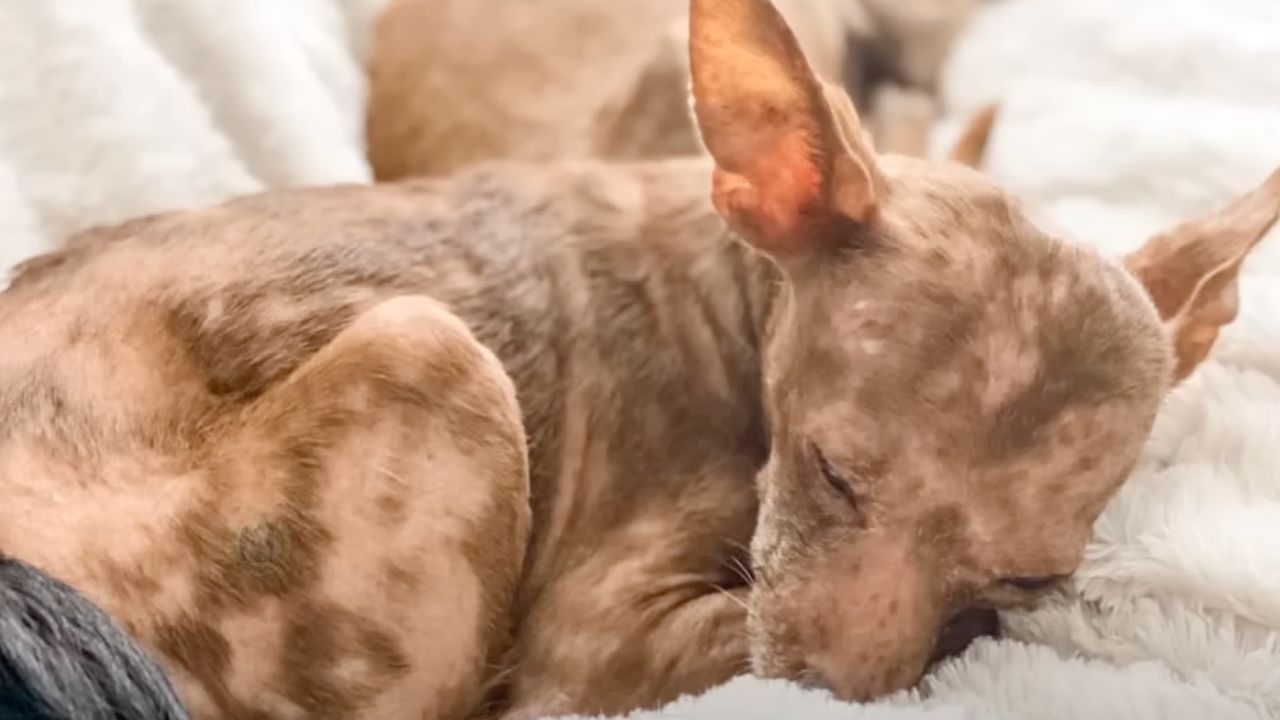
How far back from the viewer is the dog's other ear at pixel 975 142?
2135 mm

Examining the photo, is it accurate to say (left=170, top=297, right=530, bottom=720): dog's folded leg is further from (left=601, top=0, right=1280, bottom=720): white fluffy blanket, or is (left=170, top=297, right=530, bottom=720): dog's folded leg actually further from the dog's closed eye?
the dog's closed eye

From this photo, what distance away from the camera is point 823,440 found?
57.1 inches

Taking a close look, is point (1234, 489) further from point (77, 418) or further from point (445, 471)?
point (77, 418)

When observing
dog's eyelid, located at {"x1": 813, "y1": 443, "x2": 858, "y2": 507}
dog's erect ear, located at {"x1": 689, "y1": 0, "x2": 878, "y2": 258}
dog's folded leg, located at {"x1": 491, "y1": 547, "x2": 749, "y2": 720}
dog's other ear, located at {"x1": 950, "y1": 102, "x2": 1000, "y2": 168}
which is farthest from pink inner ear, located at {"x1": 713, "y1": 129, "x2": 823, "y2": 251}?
dog's other ear, located at {"x1": 950, "y1": 102, "x2": 1000, "y2": 168}

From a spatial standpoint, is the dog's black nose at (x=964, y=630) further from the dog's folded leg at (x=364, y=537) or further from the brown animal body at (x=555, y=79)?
the brown animal body at (x=555, y=79)

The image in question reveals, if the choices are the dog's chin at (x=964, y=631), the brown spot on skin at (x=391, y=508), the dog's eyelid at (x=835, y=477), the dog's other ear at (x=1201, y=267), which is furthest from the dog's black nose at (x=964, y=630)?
the brown spot on skin at (x=391, y=508)

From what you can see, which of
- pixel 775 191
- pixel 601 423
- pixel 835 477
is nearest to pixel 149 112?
pixel 601 423

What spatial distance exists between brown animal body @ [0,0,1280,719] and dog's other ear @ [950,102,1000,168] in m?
0.47

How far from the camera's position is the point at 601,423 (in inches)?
64.1

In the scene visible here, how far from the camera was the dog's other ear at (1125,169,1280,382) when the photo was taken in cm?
163

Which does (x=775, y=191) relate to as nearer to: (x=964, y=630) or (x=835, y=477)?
(x=835, y=477)

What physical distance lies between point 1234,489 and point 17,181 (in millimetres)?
1377

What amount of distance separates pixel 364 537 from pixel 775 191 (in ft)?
1.60

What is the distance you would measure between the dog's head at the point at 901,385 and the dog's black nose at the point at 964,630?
2cm
